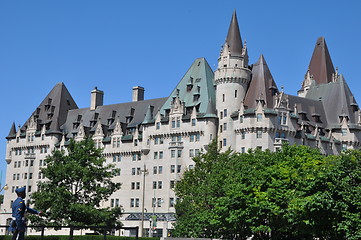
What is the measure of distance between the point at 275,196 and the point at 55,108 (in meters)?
86.8

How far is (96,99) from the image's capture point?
130375 mm

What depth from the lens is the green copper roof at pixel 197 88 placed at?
343 feet

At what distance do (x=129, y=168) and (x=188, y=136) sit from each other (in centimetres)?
1541

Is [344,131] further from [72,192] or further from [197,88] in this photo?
[72,192]

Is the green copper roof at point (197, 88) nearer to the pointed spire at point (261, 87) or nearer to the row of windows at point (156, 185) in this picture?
the pointed spire at point (261, 87)

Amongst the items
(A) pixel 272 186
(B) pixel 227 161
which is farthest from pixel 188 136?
(A) pixel 272 186

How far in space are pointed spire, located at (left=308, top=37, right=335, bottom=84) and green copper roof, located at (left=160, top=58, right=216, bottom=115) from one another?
28108 mm

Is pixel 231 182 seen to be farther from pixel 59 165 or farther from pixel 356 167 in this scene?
pixel 59 165

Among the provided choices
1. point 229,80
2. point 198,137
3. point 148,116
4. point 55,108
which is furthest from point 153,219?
point 55,108

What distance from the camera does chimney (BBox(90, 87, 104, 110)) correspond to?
130m

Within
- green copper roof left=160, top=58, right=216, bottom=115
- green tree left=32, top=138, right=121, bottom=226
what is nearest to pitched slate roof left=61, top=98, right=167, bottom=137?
green copper roof left=160, top=58, right=216, bottom=115

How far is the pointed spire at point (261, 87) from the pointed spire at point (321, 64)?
2574 cm

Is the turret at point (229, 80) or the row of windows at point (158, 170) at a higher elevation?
the turret at point (229, 80)

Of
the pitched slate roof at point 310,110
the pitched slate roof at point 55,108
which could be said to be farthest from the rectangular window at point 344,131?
the pitched slate roof at point 55,108
